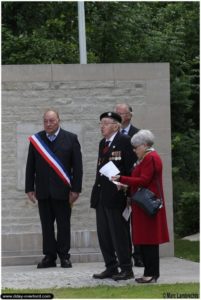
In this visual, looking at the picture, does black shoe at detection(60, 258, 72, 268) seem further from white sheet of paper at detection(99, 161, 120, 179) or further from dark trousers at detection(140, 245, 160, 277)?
white sheet of paper at detection(99, 161, 120, 179)

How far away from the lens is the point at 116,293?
312 inches

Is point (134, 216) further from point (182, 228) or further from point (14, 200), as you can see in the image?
point (182, 228)

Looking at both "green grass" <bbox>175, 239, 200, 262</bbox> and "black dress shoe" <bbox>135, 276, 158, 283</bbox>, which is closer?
"black dress shoe" <bbox>135, 276, 158, 283</bbox>

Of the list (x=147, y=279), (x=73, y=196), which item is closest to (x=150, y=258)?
(x=147, y=279)

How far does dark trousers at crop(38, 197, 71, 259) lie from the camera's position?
407 inches

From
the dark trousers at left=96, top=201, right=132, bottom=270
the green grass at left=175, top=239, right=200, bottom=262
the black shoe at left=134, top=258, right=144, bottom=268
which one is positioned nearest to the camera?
the dark trousers at left=96, top=201, right=132, bottom=270

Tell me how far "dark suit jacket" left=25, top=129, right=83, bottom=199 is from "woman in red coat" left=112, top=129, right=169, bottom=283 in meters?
1.84

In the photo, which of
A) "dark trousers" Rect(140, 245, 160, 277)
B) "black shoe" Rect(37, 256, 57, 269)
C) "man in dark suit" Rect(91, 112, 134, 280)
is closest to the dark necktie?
"man in dark suit" Rect(91, 112, 134, 280)

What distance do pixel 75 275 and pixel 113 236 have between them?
0.88 meters

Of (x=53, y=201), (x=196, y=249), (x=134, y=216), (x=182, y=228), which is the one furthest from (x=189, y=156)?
(x=134, y=216)

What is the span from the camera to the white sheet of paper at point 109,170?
8516 millimetres

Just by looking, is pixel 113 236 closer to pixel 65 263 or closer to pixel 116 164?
pixel 116 164

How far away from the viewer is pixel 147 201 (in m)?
8.30

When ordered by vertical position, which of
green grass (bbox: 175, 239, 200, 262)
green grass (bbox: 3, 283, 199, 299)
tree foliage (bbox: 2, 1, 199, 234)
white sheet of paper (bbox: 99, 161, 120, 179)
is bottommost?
green grass (bbox: 175, 239, 200, 262)
